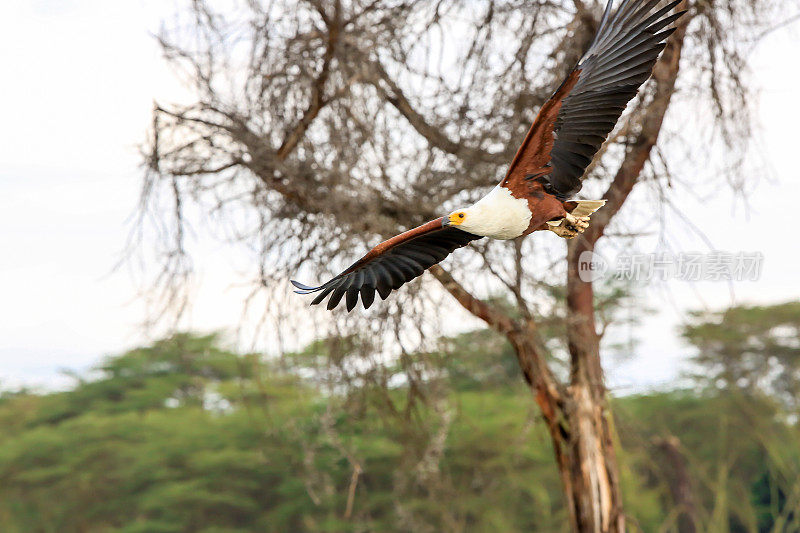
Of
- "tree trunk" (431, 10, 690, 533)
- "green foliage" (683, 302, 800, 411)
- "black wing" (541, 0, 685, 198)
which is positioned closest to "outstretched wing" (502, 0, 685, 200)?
"black wing" (541, 0, 685, 198)

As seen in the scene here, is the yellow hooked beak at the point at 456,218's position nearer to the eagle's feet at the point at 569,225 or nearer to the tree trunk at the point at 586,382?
the eagle's feet at the point at 569,225

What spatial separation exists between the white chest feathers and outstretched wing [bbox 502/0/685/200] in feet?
0.22

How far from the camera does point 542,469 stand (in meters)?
14.4

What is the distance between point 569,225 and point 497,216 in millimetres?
336

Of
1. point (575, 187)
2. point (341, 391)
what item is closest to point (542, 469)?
point (341, 391)

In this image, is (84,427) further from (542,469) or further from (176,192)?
(176,192)

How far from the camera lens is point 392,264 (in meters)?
2.99

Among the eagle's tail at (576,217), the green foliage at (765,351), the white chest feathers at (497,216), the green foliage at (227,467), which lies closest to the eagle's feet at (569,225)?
the eagle's tail at (576,217)

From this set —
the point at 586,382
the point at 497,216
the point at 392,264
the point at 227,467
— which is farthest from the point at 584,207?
the point at 227,467

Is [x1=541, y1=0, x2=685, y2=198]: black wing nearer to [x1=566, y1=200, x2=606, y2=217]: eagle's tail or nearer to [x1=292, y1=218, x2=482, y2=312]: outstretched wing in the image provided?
[x1=566, y1=200, x2=606, y2=217]: eagle's tail

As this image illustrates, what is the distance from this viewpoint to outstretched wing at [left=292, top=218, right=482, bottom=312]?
2833 mm

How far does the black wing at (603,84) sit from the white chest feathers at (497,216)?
A: 181 mm

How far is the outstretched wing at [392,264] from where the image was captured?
2.83 meters

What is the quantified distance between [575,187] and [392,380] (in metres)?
2.19
